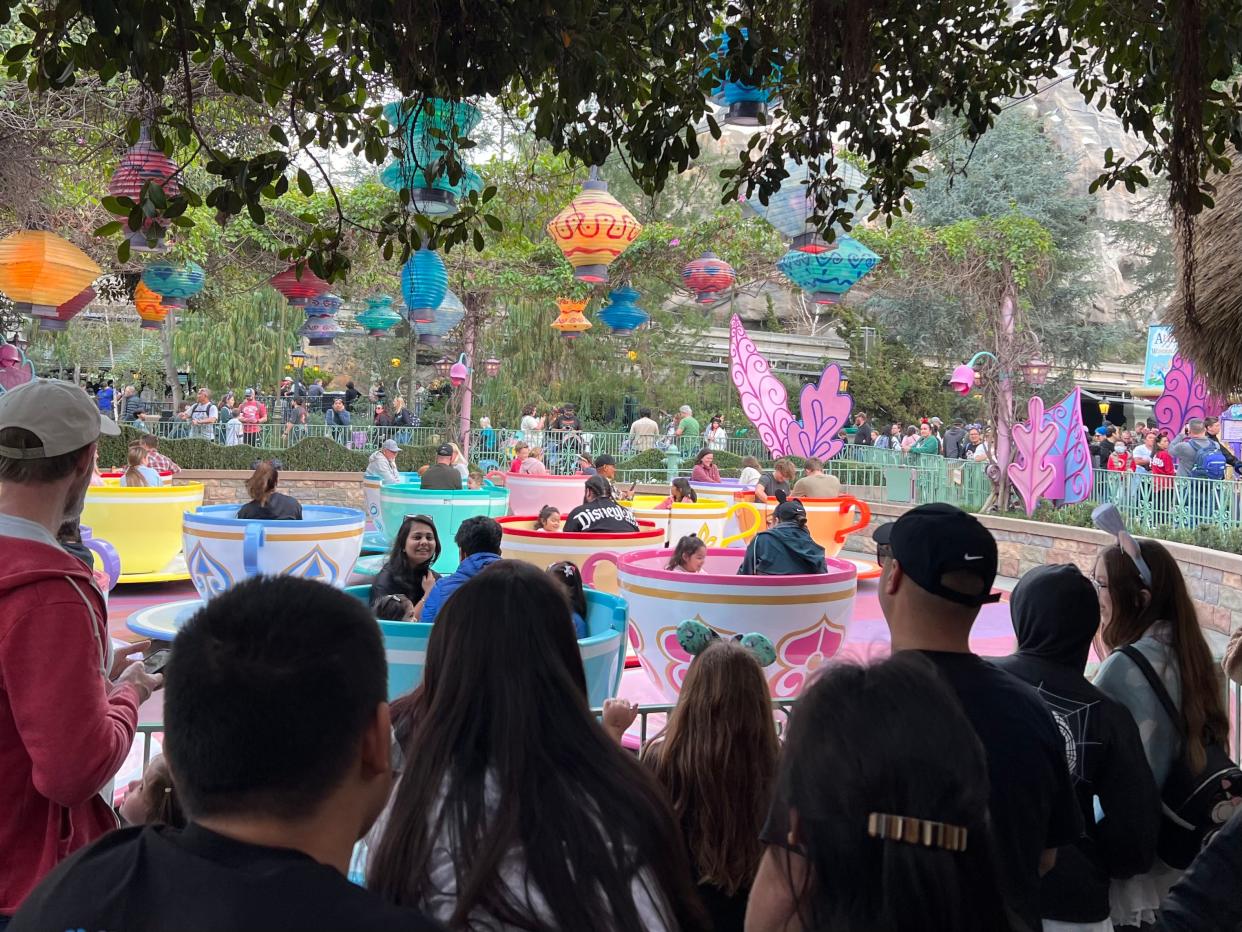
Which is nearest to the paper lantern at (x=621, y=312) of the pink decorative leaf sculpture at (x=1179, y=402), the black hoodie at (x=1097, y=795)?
the pink decorative leaf sculpture at (x=1179, y=402)

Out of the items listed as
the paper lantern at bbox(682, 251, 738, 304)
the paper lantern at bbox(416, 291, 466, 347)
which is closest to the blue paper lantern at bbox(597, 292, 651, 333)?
the paper lantern at bbox(682, 251, 738, 304)

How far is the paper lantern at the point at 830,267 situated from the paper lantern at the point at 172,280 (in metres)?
6.79

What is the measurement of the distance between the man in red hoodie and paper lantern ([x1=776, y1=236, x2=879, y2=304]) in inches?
338

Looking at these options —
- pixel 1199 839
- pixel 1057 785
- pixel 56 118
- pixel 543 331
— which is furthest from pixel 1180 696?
pixel 543 331

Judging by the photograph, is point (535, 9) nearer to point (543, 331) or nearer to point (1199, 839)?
point (1199, 839)

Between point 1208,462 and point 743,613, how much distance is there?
9271 millimetres

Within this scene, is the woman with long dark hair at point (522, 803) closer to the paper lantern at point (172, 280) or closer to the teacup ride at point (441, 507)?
the teacup ride at point (441, 507)

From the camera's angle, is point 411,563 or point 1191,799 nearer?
point 1191,799

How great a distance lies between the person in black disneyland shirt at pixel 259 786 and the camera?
1.02m

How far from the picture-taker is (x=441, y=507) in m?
11.0

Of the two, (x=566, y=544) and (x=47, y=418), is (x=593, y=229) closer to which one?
(x=566, y=544)

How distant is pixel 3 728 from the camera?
1795 mm

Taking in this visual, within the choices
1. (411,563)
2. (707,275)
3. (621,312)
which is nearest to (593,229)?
(411,563)

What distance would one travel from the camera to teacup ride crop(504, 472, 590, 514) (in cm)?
1271
